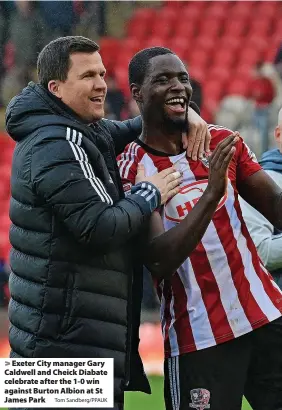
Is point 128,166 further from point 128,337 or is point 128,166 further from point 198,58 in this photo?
point 198,58

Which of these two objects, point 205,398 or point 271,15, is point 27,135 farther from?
point 271,15

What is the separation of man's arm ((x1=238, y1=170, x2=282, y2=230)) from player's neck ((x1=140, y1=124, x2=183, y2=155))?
0.27 meters

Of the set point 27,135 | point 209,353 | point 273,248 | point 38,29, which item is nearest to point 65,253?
point 27,135

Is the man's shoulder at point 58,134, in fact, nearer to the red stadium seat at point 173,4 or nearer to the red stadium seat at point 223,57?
the red stadium seat at point 223,57

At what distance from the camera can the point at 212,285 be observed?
3.23 m

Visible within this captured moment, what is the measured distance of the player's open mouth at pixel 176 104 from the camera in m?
3.27

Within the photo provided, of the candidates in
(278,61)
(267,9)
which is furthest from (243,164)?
(267,9)

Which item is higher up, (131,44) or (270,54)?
(131,44)

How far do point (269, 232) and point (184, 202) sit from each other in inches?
32.0

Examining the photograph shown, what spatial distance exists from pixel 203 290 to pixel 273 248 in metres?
0.72

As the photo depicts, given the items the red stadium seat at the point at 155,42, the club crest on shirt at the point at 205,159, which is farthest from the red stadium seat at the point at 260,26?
the club crest on shirt at the point at 205,159

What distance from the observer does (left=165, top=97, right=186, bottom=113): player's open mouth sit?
3.27 meters

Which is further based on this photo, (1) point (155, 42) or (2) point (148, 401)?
(1) point (155, 42)

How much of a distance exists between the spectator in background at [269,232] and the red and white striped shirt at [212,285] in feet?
1.85
